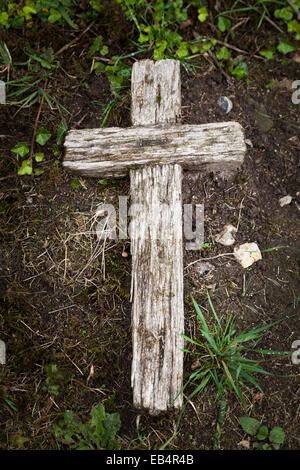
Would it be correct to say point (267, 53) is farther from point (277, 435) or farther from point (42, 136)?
point (277, 435)

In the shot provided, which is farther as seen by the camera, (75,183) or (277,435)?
(75,183)

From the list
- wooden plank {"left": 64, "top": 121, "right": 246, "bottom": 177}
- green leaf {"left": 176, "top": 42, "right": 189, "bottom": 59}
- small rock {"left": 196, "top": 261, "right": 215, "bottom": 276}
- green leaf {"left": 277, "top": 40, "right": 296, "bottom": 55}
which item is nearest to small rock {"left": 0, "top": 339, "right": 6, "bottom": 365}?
wooden plank {"left": 64, "top": 121, "right": 246, "bottom": 177}

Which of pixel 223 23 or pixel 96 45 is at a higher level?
pixel 223 23

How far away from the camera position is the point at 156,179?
97.4 inches

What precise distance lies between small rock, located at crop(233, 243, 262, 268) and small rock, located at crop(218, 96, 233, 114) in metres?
1.00

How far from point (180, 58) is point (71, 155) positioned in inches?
44.9

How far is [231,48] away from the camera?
305 centimetres

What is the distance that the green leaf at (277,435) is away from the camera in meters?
2.44

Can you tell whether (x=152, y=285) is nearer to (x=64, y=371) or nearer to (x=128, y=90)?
(x=64, y=371)

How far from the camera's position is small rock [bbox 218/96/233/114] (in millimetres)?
2936

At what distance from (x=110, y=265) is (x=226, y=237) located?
0.82 m

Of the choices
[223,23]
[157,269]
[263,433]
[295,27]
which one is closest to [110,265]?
[157,269]

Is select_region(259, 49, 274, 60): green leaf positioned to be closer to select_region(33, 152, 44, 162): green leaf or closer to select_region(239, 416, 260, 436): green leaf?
select_region(33, 152, 44, 162): green leaf
